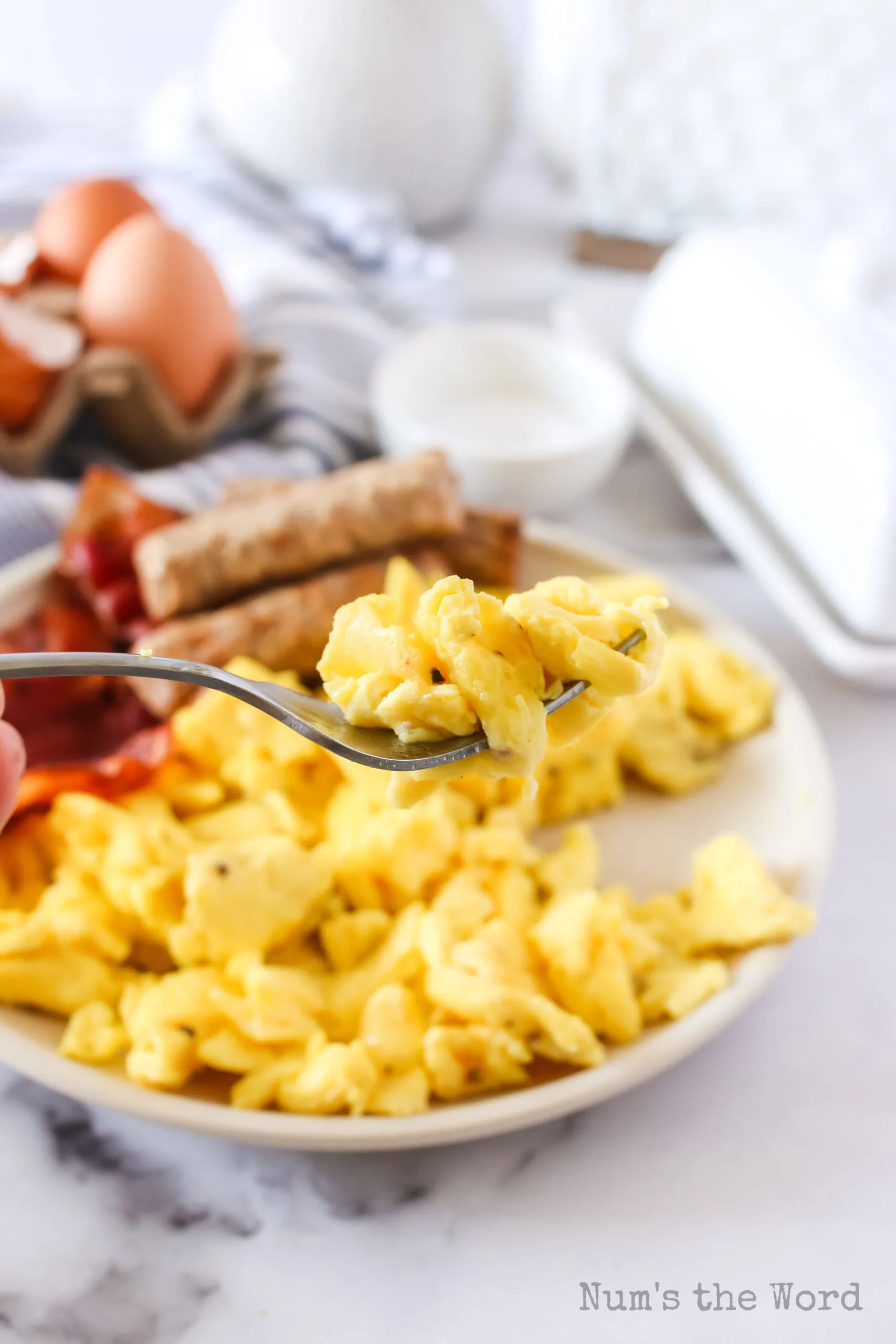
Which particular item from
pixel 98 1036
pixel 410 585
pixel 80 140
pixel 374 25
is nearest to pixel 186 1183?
pixel 98 1036

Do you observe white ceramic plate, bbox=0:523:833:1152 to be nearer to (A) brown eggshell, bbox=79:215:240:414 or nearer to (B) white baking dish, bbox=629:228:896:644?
(B) white baking dish, bbox=629:228:896:644

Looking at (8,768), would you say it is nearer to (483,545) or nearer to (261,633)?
(261,633)

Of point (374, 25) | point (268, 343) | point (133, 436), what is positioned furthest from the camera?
point (374, 25)

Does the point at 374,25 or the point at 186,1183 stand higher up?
the point at 374,25

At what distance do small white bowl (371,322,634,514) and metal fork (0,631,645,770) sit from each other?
765 millimetres

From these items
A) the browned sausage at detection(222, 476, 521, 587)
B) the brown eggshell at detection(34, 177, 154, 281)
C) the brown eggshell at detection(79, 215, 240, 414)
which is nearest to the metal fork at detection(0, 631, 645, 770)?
the browned sausage at detection(222, 476, 521, 587)

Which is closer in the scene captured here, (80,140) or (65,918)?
(65,918)

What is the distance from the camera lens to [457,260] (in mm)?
2188

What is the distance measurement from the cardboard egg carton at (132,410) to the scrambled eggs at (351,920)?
1.66ft

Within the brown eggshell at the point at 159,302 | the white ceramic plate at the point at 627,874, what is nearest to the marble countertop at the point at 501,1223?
the white ceramic plate at the point at 627,874

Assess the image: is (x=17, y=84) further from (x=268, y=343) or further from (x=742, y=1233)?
(x=742, y=1233)

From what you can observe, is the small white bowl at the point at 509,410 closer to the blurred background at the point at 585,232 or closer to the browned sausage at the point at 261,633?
the blurred background at the point at 585,232

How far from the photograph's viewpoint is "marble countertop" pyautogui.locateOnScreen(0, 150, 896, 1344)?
74cm

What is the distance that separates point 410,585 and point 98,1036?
18.6 inches
